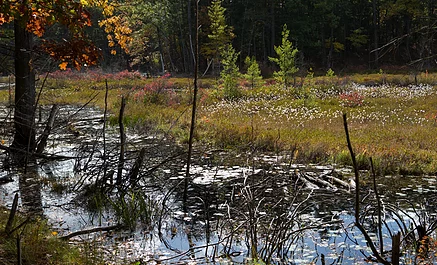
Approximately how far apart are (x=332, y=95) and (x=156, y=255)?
2059 centimetres

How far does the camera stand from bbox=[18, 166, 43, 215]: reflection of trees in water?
802 cm

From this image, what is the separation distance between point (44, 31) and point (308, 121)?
10743 millimetres

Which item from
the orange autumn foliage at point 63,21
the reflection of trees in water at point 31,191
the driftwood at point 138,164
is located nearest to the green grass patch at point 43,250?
the reflection of trees in water at point 31,191

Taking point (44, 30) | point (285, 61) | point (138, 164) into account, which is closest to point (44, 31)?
point (44, 30)

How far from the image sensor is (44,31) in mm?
8812

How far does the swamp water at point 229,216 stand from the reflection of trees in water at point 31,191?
2 centimetres

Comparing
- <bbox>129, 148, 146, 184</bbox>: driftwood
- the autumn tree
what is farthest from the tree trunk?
<bbox>129, 148, 146, 184</bbox>: driftwood

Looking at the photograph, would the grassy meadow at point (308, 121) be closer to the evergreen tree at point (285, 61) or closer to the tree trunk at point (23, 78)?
the tree trunk at point (23, 78)

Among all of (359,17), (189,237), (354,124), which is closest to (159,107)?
(354,124)

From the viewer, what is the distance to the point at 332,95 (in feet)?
83.1

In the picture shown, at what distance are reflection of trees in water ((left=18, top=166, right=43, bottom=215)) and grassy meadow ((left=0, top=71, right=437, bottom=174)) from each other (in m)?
1.94

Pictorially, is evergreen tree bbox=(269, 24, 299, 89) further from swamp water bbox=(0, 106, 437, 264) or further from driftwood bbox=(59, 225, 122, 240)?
driftwood bbox=(59, 225, 122, 240)

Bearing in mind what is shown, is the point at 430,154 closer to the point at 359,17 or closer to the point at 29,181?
the point at 29,181

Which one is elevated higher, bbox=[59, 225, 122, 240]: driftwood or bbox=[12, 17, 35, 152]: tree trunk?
bbox=[12, 17, 35, 152]: tree trunk
